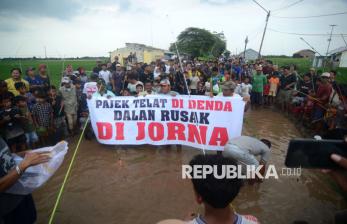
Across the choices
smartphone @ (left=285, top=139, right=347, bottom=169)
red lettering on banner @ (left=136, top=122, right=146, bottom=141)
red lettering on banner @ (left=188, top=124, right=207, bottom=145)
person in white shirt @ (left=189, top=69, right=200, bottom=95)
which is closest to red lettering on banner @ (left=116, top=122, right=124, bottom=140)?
red lettering on banner @ (left=136, top=122, right=146, bottom=141)

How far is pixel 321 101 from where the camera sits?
752cm

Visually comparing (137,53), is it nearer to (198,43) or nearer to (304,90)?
(304,90)

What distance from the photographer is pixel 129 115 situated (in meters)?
6.06

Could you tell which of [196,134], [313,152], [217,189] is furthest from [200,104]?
[217,189]

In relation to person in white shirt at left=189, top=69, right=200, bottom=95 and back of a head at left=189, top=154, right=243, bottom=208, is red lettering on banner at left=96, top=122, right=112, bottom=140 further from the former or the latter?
person in white shirt at left=189, top=69, right=200, bottom=95

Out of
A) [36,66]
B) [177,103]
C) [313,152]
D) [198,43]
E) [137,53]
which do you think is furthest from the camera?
[198,43]

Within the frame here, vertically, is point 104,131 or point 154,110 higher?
point 154,110

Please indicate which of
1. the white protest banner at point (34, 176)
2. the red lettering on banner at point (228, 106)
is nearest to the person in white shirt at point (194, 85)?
the red lettering on banner at point (228, 106)

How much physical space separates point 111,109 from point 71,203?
2510mm

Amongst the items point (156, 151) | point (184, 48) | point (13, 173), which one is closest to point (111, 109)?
point (156, 151)

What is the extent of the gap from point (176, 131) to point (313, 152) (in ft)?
13.3

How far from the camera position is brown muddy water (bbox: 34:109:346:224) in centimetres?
389

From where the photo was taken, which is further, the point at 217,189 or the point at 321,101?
the point at 321,101

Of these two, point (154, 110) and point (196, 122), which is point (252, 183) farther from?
point (154, 110)
